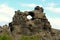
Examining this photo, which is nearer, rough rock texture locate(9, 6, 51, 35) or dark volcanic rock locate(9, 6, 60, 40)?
dark volcanic rock locate(9, 6, 60, 40)

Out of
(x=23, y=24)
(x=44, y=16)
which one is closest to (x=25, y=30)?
(x=23, y=24)

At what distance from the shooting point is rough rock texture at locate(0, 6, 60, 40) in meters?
103

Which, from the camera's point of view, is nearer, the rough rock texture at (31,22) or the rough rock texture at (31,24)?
the rough rock texture at (31,24)

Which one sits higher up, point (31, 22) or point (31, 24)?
point (31, 22)

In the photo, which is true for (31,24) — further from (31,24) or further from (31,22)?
(31,22)

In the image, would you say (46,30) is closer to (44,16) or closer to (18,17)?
(44,16)

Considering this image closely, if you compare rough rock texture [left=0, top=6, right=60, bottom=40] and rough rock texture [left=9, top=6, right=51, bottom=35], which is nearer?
rough rock texture [left=0, top=6, right=60, bottom=40]

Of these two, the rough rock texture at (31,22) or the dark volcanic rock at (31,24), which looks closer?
the dark volcanic rock at (31,24)

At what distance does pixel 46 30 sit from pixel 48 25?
6.68ft

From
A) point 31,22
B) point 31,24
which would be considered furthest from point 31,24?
point 31,22

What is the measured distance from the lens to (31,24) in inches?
4031

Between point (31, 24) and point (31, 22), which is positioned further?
point (31, 22)

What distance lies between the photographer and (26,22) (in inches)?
4085

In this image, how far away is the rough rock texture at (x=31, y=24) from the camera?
338 ft
